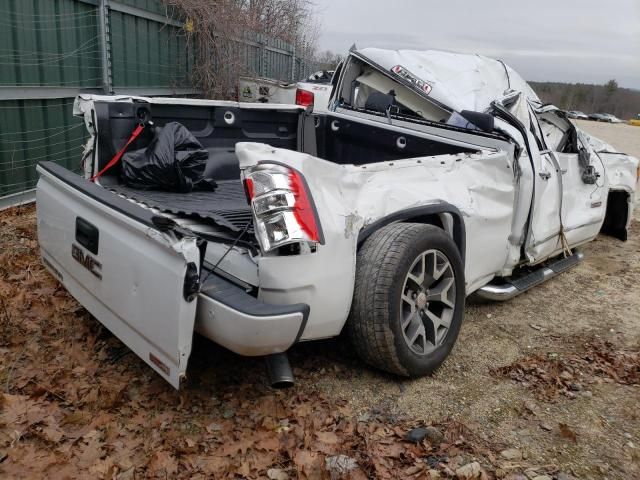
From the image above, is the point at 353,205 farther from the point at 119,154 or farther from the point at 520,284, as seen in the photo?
the point at 520,284

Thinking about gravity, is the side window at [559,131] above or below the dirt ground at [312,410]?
above

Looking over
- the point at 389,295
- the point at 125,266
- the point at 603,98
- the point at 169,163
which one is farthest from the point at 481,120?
the point at 603,98

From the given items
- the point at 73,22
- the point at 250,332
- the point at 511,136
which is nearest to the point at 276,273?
the point at 250,332

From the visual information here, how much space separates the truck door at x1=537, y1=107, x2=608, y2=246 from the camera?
4.50 m

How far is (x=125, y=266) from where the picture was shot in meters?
2.50

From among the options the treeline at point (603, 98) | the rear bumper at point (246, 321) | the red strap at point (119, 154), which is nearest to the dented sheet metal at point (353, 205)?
the rear bumper at point (246, 321)

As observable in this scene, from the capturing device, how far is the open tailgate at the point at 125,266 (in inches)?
88.6

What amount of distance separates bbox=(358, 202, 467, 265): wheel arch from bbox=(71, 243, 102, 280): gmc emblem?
1.26 meters

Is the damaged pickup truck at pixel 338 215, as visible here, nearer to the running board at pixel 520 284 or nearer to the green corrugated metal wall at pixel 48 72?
the running board at pixel 520 284

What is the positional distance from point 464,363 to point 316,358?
895 mm

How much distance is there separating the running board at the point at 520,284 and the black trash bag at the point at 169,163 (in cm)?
210

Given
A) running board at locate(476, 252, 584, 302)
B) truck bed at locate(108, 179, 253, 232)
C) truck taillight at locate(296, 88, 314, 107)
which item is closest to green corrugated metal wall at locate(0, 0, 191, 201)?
truck taillight at locate(296, 88, 314, 107)

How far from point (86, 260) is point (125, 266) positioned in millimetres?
407

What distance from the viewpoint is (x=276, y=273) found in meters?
2.37
